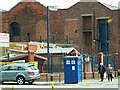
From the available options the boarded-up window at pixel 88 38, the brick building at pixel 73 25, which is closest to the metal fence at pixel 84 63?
the brick building at pixel 73 25

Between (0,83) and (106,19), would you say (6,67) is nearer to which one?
(0,83)

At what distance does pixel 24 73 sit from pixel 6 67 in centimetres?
183

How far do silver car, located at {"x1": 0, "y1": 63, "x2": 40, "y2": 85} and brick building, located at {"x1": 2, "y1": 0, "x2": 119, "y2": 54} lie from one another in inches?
1369

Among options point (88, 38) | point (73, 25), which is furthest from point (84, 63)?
point (73, 25)

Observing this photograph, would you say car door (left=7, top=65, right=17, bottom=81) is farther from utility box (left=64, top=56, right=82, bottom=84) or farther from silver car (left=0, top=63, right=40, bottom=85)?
utility box (left=64, top=56, right=82, bottom=84)

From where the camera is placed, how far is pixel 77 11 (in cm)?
6962

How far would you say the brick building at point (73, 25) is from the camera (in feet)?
219

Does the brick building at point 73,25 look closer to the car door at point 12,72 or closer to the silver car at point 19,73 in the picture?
the silver car at point 19,73

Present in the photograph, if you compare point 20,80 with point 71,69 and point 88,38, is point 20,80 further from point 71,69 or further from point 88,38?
point 88,38

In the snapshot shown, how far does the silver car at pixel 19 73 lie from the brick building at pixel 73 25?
114 feet

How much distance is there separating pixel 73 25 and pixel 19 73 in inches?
1533

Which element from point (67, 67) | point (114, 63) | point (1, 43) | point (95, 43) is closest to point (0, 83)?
point (67, 67)

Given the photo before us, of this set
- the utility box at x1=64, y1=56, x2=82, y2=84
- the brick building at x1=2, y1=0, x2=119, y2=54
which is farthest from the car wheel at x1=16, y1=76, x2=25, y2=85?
the brick building at x1=2, y1=0, x2=119, y2=54

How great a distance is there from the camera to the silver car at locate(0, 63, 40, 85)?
105 ft
